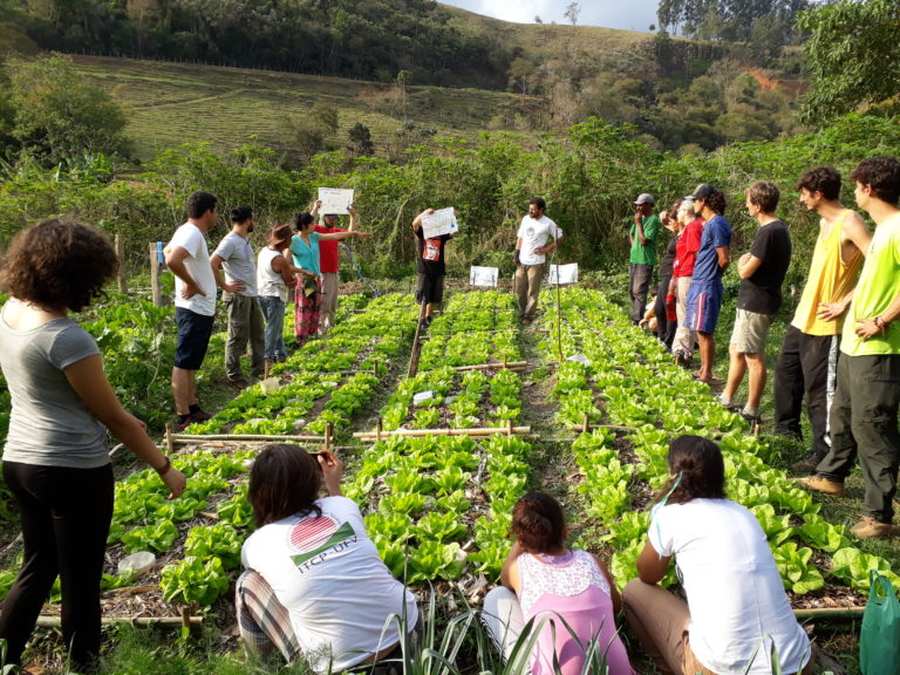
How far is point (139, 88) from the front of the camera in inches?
1704

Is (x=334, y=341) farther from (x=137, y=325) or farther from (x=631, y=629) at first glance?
(x=631, y=629)

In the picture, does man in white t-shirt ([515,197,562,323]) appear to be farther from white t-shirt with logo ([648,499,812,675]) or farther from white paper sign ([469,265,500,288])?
white t-shirt with logo ([648,499,812,675])

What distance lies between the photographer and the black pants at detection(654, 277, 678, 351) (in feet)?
26.7

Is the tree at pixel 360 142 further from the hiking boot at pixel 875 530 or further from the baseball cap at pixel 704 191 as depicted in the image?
the hiking boot at pixel 875 530

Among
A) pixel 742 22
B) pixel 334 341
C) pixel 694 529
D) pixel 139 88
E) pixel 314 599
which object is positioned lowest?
pixel 334 341

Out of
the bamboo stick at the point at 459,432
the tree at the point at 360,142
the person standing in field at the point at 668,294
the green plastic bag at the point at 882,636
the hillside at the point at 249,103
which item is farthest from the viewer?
the hillside at the point at 249,103

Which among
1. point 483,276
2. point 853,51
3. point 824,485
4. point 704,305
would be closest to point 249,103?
point 483,276

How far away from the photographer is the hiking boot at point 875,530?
3.60m

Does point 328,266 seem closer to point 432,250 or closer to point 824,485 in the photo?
point 432,250

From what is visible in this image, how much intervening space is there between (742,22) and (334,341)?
115189 mm

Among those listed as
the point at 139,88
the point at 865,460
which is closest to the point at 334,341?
the point at 865,460

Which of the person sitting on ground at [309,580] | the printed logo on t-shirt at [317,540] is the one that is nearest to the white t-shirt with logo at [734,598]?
the person sitting on ground at [309,580]

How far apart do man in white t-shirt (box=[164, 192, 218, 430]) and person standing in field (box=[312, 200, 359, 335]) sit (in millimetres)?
3779

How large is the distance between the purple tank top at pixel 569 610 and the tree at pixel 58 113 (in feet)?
91.1
